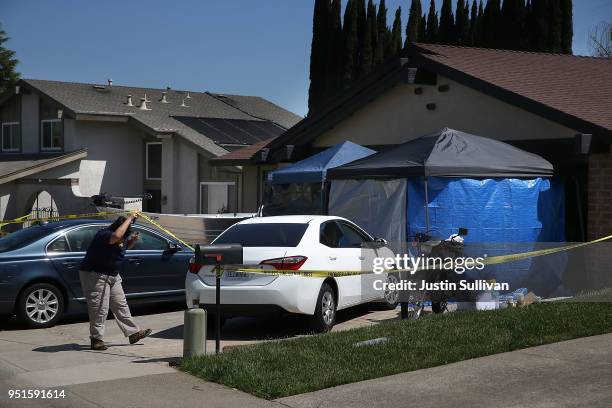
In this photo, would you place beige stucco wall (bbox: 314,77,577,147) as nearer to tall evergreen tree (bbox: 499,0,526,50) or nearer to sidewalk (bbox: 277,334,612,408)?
sidewalk (bbox: 277,334,612,408)

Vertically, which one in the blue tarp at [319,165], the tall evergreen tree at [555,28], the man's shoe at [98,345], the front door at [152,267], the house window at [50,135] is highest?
the tall evergreen tree at [555,28]

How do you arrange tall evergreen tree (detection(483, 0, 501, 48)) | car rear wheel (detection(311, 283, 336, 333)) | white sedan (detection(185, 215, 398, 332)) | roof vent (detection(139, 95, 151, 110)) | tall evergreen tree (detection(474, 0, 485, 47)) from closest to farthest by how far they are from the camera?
1. white sedan (detection(185, 215, 398, 332))
2. car rear wheel (detection(311, 283, 336, 333))
3. roof vent (detection(139, 95, 151, 110))
4. tall evergreen tree (detection(483, 0, 501, 48))
5. tall evergreen tree (detection(474, 0, 485, 47))

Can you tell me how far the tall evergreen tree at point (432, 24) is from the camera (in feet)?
134

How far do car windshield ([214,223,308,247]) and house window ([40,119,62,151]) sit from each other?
22548mm

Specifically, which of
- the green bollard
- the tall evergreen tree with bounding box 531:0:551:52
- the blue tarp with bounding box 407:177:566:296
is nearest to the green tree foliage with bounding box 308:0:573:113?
the tall evergreen tree with bounding box 531:0:551:52

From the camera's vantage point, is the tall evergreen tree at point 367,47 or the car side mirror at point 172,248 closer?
the car side mirror at point 172,248

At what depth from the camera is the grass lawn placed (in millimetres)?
8383

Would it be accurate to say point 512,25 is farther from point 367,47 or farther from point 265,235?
point 265,235

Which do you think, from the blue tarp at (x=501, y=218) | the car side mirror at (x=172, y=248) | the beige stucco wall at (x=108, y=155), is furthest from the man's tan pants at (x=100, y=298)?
the beige stucco wall at (x=108, y=155)

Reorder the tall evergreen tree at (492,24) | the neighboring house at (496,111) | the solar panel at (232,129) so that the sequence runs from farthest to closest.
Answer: the tall evergreen tree at (492,24), the solar panel at (232,129), the neighboring house at (496,111)

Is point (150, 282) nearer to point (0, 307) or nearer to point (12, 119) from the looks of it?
point (0, 307)

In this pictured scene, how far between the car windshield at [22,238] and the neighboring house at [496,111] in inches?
335

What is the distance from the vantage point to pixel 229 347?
10172 mm

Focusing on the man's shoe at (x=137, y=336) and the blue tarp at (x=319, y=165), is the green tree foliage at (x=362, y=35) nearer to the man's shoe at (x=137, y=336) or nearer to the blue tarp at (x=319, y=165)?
the blue tarp at (x=319, y=165)
